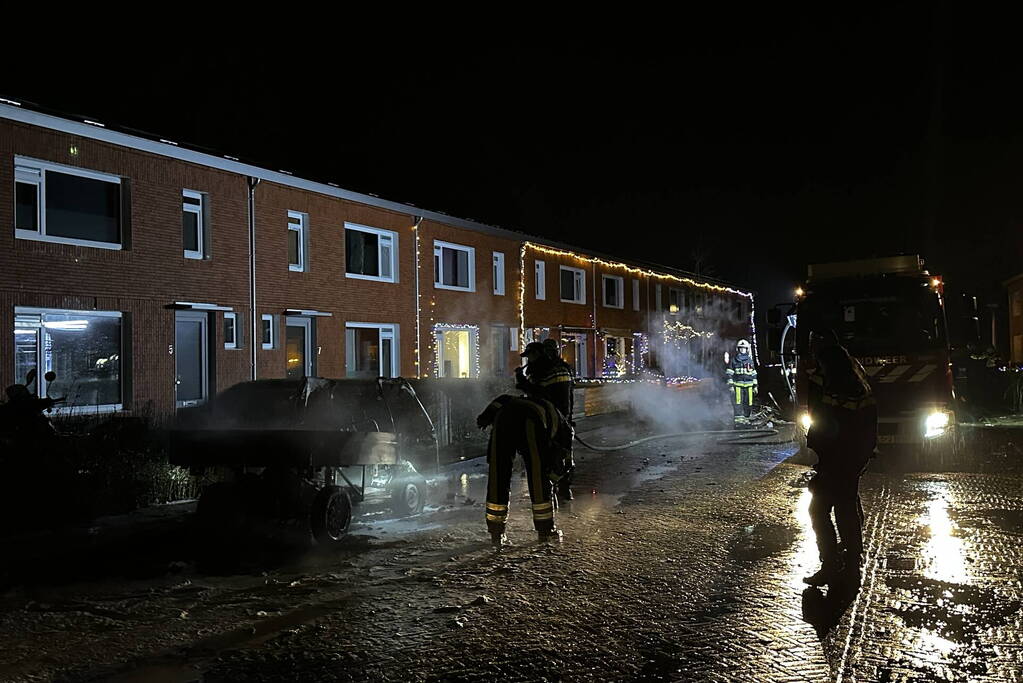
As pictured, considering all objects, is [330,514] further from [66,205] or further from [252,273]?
[252,273]

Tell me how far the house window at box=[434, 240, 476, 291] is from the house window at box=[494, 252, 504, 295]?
1.59 meters

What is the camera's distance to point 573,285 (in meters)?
33.6

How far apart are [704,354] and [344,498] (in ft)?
120

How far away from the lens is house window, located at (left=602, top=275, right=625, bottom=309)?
3638cm

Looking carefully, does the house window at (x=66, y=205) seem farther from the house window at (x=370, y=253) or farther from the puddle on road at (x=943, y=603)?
the puddle on road at (x=943, y=603)

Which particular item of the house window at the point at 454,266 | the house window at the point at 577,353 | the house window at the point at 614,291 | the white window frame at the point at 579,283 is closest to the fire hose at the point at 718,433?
the house window at the point at 454,266

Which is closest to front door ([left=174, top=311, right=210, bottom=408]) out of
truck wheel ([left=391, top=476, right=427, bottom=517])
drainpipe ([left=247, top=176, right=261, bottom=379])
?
drainpipe ([left=247, top=176, right=261, bottom=379])

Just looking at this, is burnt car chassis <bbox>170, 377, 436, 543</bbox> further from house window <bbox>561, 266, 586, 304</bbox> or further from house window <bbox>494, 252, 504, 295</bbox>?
house window <bbox>561, 266, 586, 304</bbox>

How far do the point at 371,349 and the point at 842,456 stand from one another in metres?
16.7

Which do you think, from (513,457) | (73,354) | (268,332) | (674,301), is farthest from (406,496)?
(674,301)

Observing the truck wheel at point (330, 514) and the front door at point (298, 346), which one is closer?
the truck wheel at point (330, 514)

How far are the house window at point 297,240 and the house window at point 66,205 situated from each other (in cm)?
453

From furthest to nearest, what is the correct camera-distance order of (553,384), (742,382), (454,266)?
(454,266)
(742,382)
(553,384)

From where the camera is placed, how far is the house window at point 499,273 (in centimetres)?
2753
